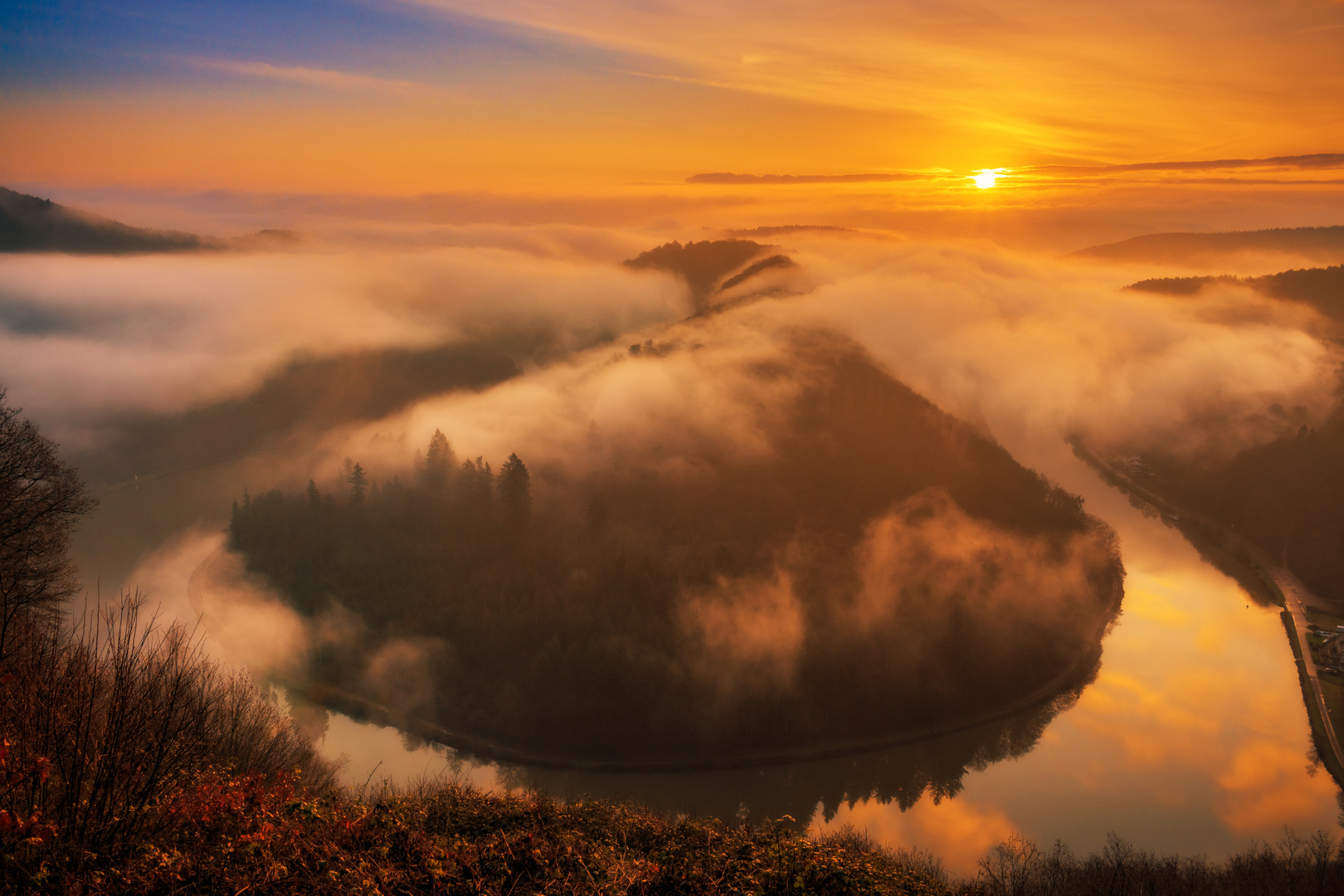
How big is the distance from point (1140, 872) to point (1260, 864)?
20.9 ft

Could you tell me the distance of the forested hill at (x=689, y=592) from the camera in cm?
3591

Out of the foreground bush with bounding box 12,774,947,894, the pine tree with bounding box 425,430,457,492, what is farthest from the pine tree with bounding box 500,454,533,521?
the foreground bush with bounding box 12,774,947,894

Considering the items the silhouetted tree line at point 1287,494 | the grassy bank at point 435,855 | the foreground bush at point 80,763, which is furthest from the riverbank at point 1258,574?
the foreground bush at point 80,763

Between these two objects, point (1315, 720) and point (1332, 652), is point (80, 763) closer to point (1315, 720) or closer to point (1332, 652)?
point (1315, 720)

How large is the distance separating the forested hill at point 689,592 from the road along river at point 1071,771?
1.72m

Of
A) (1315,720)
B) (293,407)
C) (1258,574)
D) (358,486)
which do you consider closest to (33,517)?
(358,486)

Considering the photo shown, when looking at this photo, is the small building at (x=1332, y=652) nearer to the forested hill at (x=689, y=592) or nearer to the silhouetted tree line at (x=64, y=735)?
the forested hill at (x=689, y=592)

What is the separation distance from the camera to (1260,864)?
26.9 meters

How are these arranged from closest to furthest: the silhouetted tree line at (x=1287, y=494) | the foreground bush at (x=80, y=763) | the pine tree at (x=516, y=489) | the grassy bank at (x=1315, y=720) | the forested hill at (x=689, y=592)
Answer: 1. the foreground bush at (x=80, y=763)
2. the forested hill at (x=689, y=592)
3. the grassy bank at (x=1315, y=720)
4. the pine tree at (x=516, y=489)
5. the silhouetted tree line at (x=1287, y=494)

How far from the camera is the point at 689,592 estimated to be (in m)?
39.5

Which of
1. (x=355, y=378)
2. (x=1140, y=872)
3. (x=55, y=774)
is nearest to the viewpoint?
(x=55, y=774)

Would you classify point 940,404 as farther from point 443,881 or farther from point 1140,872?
point 443,881

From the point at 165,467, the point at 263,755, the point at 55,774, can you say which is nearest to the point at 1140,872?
the point at 263,755

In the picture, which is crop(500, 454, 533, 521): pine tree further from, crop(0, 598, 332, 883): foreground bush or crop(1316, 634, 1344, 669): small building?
crop(1316, 634, 1344, 669): small building
